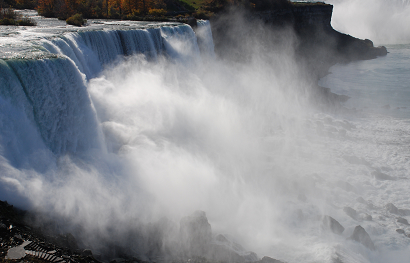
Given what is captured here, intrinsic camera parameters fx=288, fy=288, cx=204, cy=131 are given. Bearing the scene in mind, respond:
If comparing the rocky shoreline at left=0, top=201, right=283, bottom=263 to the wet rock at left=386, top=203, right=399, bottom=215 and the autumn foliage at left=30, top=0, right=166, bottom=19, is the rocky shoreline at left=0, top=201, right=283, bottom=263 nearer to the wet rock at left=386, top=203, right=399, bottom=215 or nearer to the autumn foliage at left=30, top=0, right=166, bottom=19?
Answer: the wet rock at left=386, top=203, right=399, bottom=215

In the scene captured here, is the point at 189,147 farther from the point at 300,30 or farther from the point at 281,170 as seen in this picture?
the point at 300,30

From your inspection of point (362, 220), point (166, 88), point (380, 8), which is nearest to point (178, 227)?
point (362, 220)

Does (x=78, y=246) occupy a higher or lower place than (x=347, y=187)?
lower

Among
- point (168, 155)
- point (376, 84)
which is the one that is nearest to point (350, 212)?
point (168, 155)

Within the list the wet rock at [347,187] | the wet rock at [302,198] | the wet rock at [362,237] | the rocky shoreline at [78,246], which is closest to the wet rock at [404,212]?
the wet rock at [347,187]

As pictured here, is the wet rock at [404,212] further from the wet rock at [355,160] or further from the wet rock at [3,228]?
the wet rock at [3,228]

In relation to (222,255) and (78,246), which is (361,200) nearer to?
(222,255)
